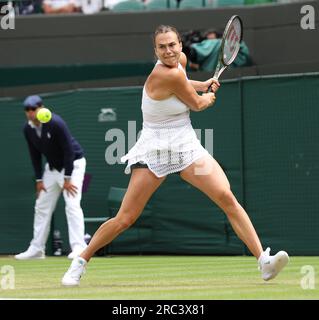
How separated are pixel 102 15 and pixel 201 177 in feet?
36.2

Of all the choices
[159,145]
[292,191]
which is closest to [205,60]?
[292,191]

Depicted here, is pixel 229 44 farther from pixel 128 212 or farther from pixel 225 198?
pixel 128 212

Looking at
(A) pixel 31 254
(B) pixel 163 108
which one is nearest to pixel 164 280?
(B) pixel 163 108

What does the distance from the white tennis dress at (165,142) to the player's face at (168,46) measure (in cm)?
17

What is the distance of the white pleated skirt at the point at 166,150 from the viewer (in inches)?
375

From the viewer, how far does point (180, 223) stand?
52.1 ft

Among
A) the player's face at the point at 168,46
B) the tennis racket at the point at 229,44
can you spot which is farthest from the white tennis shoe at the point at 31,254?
the player's face at the point at 168,46

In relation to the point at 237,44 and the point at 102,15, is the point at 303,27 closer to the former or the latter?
the point at 102,15

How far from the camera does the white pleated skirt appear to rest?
31.2 ft

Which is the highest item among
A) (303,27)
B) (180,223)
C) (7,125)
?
(303,27)

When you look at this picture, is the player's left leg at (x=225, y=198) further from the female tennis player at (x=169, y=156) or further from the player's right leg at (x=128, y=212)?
the player's right leg at (x=128, y=212)

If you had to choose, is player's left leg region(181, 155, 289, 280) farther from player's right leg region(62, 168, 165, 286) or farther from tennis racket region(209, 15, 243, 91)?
tennis racket region(209, 15, 243, 91)

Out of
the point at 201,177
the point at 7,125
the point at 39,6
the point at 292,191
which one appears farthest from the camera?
the point at 39,6

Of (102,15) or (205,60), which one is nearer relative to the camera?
(205,60)
